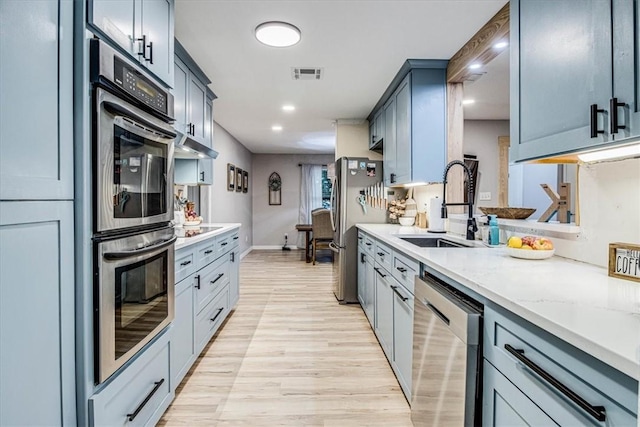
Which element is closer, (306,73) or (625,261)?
(625,261)

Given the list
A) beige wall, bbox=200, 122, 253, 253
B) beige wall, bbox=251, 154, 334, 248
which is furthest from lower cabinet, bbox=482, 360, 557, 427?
beige wall, bbox=251, 154, 334, 248

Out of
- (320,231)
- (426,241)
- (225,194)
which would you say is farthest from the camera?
(320,231)

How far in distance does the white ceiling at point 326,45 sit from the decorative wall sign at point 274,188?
13.1ft

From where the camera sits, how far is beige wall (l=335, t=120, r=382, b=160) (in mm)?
4918

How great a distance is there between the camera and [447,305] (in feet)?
4.14

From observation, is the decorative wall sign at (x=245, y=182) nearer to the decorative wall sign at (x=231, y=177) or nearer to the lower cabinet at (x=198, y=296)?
the decorative wall sign at (x=231, y=177)

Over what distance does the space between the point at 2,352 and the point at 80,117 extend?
2.30 feet

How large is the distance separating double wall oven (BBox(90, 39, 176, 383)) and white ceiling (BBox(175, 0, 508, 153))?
953mm

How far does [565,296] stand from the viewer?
972 mm

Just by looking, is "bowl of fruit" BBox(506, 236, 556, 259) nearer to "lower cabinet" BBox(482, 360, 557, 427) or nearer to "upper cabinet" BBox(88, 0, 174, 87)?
"lower cabinet" BBox(482, 360, 557, 427)

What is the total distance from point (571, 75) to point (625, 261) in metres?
0.67

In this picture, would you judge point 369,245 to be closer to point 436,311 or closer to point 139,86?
point 436,311

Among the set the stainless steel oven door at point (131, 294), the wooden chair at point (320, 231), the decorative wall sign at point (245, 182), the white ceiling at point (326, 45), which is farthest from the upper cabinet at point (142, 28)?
the decorative wall sign at point (245, 182)

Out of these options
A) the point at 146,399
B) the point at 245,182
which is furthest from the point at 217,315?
the point at 245,182
